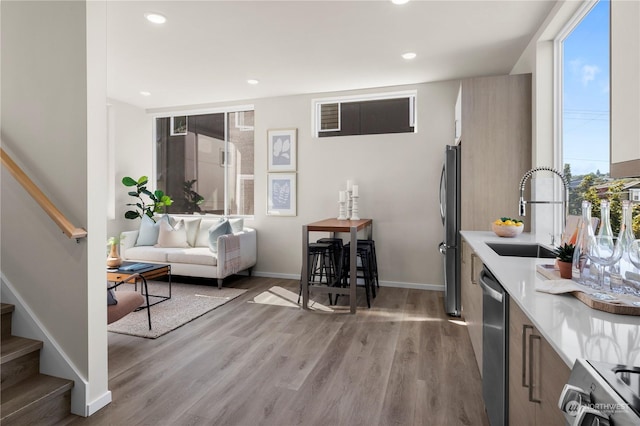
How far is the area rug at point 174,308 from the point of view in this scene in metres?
3.22

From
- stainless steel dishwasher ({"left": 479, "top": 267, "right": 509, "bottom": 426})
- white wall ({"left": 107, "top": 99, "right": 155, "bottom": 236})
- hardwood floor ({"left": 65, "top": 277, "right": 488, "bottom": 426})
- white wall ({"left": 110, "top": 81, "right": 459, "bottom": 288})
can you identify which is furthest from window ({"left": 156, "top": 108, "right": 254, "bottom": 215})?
stainless steel dishwasher ({"left": 479, "top": 267, "right": 509, "bottom": 426})

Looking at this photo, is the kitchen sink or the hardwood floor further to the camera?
the kitchen sink

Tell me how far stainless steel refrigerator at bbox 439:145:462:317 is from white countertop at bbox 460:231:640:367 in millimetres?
2135

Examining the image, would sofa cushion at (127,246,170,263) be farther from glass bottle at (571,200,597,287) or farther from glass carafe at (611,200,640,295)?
glass carafe at (611,200,640,295)

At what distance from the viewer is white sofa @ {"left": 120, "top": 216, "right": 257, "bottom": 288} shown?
4.66 meters

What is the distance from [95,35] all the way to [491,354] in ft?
8.64

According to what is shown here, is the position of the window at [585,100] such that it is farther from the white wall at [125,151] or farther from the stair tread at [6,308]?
the white wall at [125,151]

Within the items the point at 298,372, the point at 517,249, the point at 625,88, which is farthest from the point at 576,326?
the point at 298,372

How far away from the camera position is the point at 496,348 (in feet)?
5.30

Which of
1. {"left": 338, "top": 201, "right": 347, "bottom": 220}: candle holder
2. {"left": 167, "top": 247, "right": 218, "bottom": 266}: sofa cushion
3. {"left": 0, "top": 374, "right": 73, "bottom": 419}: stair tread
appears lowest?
{"left": 0, "top": 374, "right": 73, "bottom": 419}: stair tread

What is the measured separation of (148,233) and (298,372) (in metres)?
3.90

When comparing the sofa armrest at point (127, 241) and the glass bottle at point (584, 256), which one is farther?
the sofa armrest at point (127, 241)

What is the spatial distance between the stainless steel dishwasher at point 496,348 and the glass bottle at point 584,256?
10.5 inches

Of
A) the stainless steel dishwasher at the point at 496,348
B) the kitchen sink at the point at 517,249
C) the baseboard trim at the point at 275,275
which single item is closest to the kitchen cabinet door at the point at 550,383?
the stainless steel dishwasher at the point at 496,348
